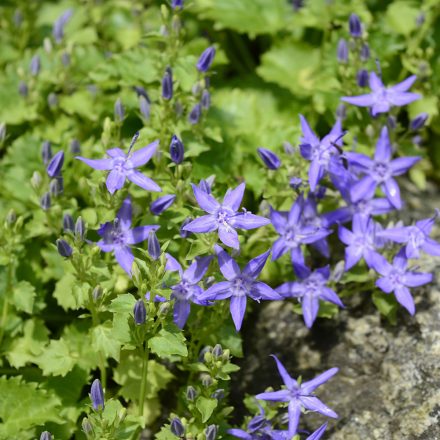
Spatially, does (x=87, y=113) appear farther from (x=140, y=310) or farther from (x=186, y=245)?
(x=140, y=310)

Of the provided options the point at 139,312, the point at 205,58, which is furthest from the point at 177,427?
the point at 205,58

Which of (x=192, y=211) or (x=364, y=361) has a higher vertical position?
(x=192, y=211)

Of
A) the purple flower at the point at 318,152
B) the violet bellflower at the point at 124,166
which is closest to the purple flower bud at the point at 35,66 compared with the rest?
the violet bellflower at the point at 124,166

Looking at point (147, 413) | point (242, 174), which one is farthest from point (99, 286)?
point (242, 174)

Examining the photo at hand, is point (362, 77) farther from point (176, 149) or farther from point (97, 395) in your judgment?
point (97, 395)

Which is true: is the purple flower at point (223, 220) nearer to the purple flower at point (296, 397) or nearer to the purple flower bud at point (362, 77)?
the purple flower at point (296, 397)

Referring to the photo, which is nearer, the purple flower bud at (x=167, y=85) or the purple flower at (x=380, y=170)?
the purple flower bud at (x=167, y=85)
